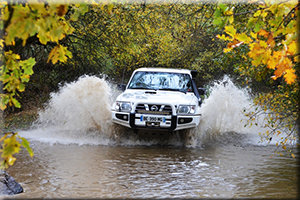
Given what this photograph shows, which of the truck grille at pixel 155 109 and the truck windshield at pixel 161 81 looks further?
the truck windshield at pixel 161 81

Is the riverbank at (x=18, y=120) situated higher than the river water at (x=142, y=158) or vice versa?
the river water at (x=142, y=158)

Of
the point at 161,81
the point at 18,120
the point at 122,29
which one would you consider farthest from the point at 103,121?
the point at 18,120

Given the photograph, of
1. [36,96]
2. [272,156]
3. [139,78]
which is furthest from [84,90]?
[36,96]

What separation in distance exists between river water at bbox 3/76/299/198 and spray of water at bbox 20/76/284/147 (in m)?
0.02

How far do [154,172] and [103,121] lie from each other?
12.2 feet

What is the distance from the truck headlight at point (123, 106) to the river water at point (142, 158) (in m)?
0.71

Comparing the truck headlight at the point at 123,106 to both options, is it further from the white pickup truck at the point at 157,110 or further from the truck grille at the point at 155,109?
the truck grille at the point at 155,109

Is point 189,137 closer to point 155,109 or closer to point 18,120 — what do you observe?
point 155,109

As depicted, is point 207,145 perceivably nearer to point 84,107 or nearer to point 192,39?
point 84,107

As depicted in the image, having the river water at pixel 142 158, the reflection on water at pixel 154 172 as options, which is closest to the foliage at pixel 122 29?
the river water at pixel 142 158

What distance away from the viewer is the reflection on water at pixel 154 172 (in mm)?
6137

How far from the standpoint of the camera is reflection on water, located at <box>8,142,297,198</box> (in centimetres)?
614

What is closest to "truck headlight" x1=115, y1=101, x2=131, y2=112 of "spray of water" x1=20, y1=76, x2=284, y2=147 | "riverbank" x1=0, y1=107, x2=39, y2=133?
"spray of water" x1=20, y1=76, x2=284, y2=147

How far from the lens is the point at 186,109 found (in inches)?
398
